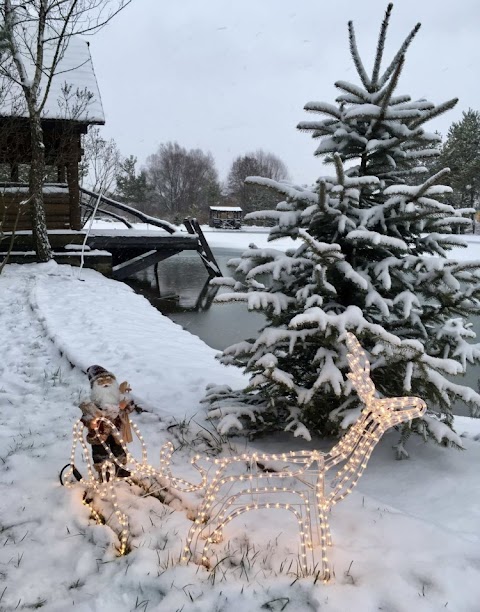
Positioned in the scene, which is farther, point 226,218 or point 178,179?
point 178,179

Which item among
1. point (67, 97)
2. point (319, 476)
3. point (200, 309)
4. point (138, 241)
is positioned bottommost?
point (200, 309)

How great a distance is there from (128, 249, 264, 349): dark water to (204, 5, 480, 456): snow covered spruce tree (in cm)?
252

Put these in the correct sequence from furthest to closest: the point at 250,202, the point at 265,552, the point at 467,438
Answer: the point at 250,202 → the point at 467,438 → the point at 265,552

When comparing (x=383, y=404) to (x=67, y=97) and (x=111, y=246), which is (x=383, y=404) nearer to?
(x=67, y=97)

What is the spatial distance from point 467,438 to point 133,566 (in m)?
3.38

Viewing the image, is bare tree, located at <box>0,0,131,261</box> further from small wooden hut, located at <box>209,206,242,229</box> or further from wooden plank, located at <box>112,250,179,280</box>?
small wooden hut, located at <box>209,206,242,229</box>

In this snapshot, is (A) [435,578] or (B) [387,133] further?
(B) [387,133]

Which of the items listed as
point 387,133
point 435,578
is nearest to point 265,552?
point 435,578

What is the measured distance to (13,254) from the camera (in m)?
13.7

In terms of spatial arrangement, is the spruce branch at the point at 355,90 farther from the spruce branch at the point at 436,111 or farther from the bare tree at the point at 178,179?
the bare tree at the point at 178,179

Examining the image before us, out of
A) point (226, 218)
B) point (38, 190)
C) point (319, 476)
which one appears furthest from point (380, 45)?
point (226, 218)

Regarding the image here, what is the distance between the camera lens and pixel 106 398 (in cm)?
315

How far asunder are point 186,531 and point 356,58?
388 cm

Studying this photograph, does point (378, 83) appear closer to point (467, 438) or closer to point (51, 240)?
point (467, 438)
